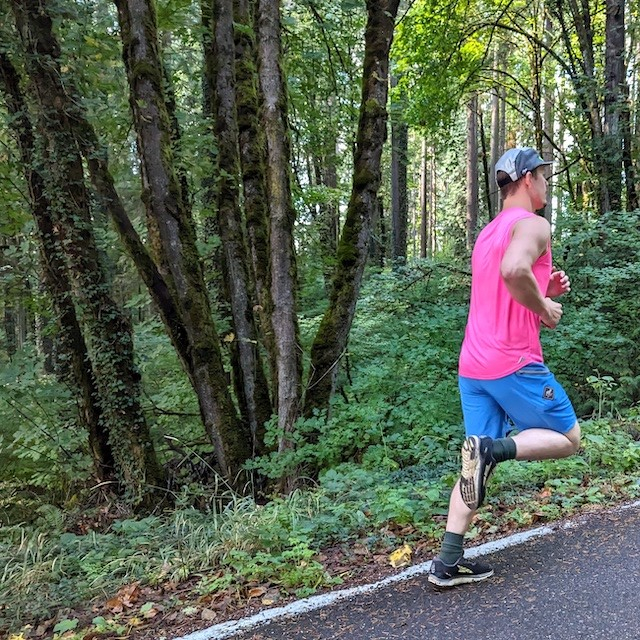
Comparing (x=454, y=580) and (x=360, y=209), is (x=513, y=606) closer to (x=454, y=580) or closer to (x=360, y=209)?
(x=454, y=580)

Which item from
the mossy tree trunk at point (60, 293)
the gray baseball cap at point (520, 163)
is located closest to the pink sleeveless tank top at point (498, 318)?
the gray baseball cap at point (520, 163)

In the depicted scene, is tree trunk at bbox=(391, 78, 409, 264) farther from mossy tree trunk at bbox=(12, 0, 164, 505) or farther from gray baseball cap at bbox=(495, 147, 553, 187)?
gray baseball cap at bbox=(495, 147, 553, 187)

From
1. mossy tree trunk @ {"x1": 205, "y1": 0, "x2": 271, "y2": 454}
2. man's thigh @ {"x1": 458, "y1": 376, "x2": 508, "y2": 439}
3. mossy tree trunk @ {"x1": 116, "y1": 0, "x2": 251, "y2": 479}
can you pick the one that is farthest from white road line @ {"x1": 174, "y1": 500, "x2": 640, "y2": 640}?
mossy tree trunk @ {"x1": 205, "y1": 0, "x2": 271, "y2": 454}

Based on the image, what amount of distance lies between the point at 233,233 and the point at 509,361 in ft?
16.8

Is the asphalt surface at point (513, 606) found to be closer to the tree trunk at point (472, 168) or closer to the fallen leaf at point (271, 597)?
the fallen leaf at point (271, 597)

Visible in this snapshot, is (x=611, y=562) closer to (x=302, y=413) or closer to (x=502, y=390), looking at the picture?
(x=502, y=390)

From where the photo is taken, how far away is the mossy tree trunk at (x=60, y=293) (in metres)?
6.91

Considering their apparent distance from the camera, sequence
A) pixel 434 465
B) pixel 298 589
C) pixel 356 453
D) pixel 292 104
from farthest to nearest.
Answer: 1. pixel 292 104
2. pixel 356 453
3. pixel 434 465
4. pixel 298 589

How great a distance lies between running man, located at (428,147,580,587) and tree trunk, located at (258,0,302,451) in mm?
3080

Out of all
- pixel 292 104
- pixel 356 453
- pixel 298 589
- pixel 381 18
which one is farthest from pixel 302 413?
pixel 292 104

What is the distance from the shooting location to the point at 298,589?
2838 millimetres

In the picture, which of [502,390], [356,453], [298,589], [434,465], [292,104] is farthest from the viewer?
[292,104]

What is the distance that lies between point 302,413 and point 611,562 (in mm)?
3504

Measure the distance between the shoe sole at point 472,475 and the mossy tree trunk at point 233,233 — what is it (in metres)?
3.96
